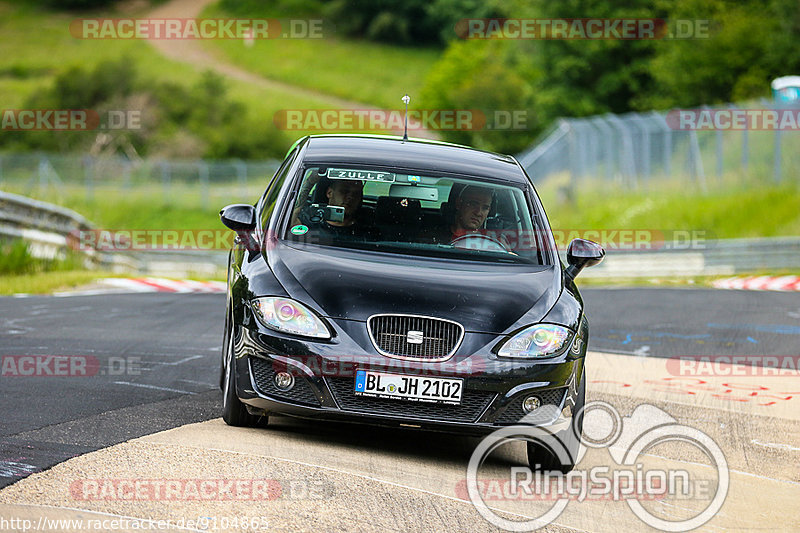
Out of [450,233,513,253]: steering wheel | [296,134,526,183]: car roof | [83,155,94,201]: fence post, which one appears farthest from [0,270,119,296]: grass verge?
[83,155,94,201]: fence post

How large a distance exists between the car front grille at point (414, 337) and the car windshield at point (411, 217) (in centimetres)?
85

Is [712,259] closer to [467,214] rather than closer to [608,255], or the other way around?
[608,255]

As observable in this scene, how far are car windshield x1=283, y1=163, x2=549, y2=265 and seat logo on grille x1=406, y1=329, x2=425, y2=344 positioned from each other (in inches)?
35.6

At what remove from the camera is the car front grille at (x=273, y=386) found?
670cm

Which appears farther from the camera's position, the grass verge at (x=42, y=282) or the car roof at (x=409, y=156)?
the grass verge at (x=42, y=282)

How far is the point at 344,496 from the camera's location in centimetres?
580

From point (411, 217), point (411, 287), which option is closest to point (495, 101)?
point (411, 217)

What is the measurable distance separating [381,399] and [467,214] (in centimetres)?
161

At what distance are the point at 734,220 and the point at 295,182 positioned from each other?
74.0 ft

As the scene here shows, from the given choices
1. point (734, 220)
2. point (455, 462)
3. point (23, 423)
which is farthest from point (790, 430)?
point (734, 220)

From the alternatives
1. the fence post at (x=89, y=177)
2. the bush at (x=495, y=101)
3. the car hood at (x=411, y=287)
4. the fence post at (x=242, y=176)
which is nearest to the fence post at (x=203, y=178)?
the fence post at (x=242, y=176)

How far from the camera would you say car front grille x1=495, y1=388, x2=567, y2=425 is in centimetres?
677

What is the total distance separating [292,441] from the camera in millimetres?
6930

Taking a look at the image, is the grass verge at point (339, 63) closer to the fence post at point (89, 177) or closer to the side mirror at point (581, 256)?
the fence post at point (89, 177)
